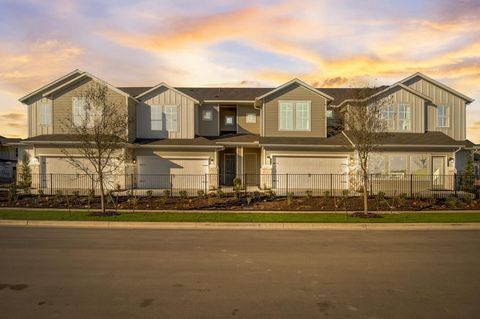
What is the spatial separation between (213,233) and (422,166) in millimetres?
18459

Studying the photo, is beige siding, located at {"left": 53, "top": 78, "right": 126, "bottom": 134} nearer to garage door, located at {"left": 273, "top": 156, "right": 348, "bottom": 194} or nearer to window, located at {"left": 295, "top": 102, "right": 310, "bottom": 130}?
garage door, located at {"left": 273, "top": 156, "right": 348, "bottom": 194}

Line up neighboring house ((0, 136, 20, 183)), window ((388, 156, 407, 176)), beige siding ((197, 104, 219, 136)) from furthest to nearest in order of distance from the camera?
neighboring house ((0, 136, 20, 183)), beige siding ((197, 104, 219, 136)), window ((388, 156, 407, 176))

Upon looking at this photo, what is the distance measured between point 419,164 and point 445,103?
6.60 metres

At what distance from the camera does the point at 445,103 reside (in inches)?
1190

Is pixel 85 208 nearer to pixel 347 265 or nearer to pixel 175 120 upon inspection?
pixel 175 120

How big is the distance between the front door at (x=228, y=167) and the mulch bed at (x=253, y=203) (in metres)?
9.40

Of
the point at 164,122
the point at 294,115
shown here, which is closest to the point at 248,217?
the point at 294,115

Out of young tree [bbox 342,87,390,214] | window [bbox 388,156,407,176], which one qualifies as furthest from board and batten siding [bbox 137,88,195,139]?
window [bbox 388,156,407,176]

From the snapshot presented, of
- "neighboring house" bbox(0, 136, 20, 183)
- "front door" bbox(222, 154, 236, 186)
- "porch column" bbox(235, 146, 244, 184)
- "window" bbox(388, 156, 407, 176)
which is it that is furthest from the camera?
"neighboring house" bbox(0, 136, 20, 183)

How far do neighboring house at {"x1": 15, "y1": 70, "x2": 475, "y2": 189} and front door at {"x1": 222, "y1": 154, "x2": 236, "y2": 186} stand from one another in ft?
4.26

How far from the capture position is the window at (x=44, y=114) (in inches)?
1123

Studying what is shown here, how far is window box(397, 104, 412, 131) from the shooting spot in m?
28.6

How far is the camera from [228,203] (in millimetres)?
20844

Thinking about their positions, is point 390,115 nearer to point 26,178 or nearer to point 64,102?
point 64,102
